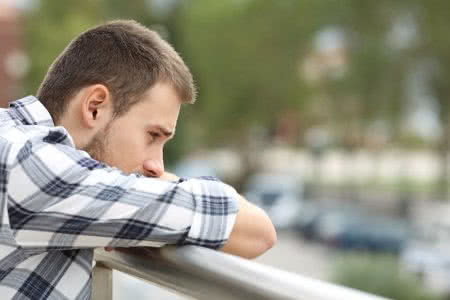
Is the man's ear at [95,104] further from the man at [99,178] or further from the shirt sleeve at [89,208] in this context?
the shirt sleeve at [89,208]

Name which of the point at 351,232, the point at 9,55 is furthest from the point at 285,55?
the point at 9,55

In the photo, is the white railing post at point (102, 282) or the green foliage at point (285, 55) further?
the green foliage at point (285, 55)

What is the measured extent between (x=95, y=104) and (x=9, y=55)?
35.4 metres

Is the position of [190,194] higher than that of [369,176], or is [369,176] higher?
[190,194]

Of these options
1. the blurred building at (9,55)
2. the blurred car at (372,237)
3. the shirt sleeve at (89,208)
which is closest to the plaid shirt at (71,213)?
the shirt sleeve at (89,208)

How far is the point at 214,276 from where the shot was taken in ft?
2.96

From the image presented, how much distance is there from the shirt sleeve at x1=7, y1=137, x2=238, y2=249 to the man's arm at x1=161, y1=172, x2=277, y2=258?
71mm

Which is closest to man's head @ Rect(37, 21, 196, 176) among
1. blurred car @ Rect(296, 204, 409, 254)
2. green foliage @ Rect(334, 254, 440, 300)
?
green foliage @ Rect(334, 254, 440, 300)

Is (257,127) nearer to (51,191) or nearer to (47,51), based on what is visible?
(47,51)

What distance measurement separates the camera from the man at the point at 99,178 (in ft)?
3.51

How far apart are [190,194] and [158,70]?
0.90 ft

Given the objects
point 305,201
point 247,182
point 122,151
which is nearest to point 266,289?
point 122,151

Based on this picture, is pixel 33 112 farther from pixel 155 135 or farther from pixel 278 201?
pixel 278 201

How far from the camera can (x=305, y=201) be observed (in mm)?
32531
